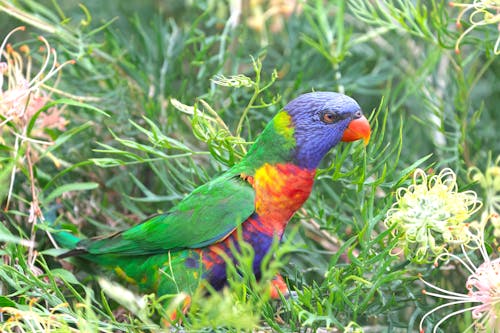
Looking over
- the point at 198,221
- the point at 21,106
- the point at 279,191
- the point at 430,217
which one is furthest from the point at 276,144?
the point at 21,106

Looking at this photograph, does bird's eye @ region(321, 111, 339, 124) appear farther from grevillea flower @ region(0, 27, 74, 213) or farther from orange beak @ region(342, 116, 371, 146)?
grevillea flower @ region(0, 27, 74, 213)

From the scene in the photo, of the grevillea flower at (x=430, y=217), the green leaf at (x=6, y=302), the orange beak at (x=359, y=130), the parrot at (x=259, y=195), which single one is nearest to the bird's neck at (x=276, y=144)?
the parrot at (x=259, y=195)

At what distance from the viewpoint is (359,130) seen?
147cm

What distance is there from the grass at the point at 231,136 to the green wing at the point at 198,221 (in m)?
0.05

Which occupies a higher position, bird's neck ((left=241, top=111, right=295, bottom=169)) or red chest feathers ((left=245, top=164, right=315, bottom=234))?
bird's neck ((left=241, top=111, right=295, bottom=169))

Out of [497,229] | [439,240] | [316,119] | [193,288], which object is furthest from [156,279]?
[497,229]

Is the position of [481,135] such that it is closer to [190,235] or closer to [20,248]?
[190,235]

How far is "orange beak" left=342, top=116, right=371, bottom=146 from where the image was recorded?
1.46 m

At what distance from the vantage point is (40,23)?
1.83 m

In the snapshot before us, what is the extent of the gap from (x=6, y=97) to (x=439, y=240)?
96 cm

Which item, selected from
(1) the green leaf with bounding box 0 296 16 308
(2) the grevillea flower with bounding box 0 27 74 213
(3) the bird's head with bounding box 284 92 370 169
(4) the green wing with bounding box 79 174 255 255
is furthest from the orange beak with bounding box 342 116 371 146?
(1) the green leaf with bounding box 0 296 16 308

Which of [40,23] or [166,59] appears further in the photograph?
[166,59]

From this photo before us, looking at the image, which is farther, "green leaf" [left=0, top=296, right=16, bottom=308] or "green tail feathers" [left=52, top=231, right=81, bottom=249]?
"green tail feathers" [left=52, top=231, right=81, bottom=249]

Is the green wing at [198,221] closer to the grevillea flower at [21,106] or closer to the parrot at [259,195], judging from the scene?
the parrot at [259,195]
